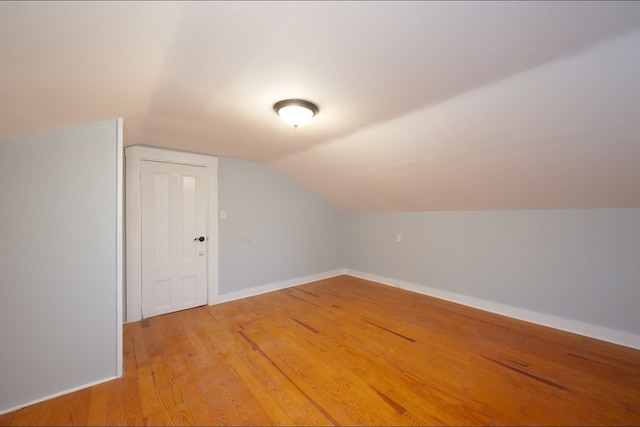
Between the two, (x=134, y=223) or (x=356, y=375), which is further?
(x=134, y=223)

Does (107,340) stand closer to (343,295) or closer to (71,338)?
(71,338)

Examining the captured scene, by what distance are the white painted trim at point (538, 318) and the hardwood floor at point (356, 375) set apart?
12 centimetres

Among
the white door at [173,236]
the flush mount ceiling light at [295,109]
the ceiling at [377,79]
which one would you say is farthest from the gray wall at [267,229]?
the flush mount ceiling light at [295,109]

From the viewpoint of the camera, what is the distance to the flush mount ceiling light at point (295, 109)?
6.84 ft

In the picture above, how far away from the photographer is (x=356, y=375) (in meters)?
2.19

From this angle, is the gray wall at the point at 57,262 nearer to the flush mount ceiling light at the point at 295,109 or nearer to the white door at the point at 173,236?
the white door at the point at 173,236

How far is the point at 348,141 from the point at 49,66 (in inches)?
94.9

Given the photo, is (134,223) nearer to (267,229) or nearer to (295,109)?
(267,229)

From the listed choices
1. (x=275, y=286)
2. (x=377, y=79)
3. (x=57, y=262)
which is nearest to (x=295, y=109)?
(x=377, y=79)

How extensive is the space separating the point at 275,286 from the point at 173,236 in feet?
5.88

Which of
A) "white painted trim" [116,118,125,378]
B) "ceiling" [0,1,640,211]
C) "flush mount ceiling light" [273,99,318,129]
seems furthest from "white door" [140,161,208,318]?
"flush mount ceiling light" [273,99,318,129]

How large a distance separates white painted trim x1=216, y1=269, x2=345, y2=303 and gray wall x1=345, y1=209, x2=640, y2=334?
1.24 metres

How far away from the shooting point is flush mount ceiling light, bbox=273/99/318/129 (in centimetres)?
209

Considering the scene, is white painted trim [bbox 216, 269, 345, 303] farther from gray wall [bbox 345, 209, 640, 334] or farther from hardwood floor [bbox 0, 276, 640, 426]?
gray wall [bbox 345, 209, 640, 334]
